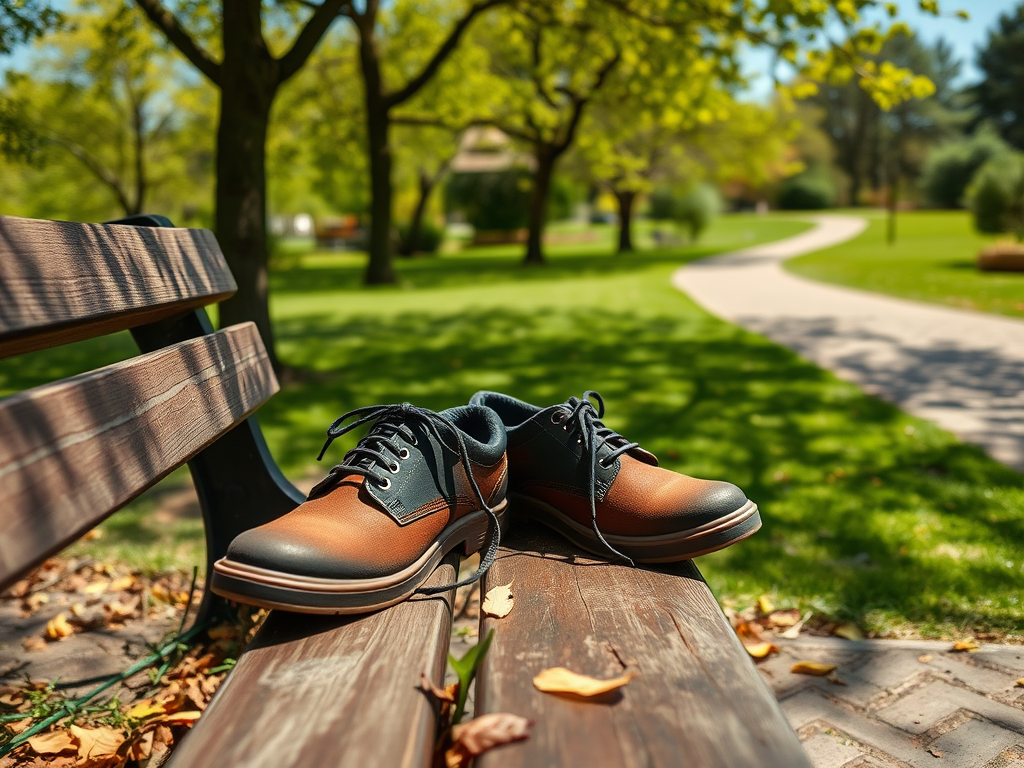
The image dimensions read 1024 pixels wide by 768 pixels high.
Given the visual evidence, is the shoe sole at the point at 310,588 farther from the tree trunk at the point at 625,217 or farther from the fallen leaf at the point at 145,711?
the tree trunk at the point at 625,217

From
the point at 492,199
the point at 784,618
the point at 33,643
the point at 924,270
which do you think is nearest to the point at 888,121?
the point at 492,199

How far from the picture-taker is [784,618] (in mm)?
2811

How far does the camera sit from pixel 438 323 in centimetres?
1115

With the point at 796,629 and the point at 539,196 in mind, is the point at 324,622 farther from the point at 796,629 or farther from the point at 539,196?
the point at 539,196

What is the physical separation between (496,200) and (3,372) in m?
31.4

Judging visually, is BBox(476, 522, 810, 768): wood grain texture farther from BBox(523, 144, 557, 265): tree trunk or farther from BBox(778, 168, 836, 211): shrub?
BBox(778, 168, 836, 211): shrub

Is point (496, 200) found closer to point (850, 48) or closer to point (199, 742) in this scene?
point (850, 48)

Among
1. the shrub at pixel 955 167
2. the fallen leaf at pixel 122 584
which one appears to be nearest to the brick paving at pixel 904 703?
the fallen leaf at pixel 122 584

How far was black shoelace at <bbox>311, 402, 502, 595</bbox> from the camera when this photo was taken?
1.65 meters

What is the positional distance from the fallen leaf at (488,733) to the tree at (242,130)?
17.5ft

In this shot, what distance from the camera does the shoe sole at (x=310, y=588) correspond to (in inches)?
53.6

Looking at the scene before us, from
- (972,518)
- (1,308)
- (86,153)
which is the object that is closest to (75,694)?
(1,308)

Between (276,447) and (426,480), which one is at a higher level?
Result: (426,480)

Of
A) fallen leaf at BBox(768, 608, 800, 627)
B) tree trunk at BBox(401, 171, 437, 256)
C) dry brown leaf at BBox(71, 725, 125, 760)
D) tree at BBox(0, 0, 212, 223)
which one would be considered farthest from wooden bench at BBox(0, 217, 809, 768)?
tree trunk at BBox(401, 171, 437, 256)
